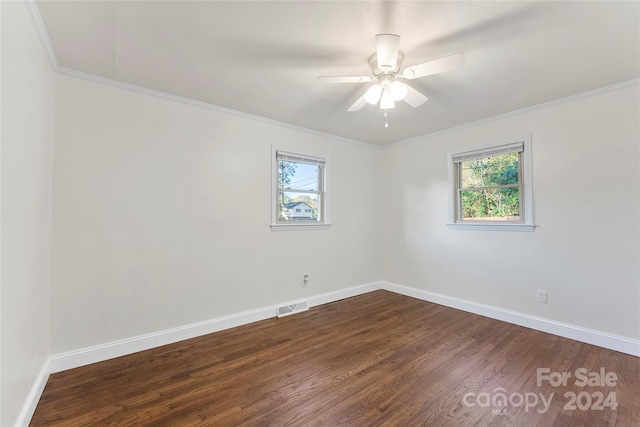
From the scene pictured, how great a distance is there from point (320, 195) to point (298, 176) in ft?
1.51

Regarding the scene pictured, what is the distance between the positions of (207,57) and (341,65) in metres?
1.04

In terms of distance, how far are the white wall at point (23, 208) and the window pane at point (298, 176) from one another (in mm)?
2213

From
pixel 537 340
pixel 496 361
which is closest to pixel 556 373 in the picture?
pixel 496 361

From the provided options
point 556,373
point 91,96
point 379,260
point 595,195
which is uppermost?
point 91,96

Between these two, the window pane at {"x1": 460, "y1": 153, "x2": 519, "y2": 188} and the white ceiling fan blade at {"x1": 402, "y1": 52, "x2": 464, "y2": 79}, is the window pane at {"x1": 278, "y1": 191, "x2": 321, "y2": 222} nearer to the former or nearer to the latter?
the window pane at {"x1": 460, "y1": 153, "x2": 519, "y2": 188}

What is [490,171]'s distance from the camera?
352cm

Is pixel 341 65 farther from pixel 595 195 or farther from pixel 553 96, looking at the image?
pixel 595 195

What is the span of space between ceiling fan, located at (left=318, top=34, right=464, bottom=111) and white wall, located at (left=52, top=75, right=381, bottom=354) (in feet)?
5.25

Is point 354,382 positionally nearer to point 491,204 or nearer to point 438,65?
point 438,65

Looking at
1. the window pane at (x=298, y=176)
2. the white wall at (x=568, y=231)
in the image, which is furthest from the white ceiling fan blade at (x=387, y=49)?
the white wall at (x=568, y=231)

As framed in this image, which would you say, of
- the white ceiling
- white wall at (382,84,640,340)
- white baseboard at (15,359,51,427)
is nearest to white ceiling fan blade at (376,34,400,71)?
the white ceiling

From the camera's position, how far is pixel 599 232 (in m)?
2.67

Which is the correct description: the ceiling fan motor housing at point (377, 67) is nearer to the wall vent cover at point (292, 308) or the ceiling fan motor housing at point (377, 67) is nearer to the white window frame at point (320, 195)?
the white window frame at point (320, 195)

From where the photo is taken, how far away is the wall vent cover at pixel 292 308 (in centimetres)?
345
